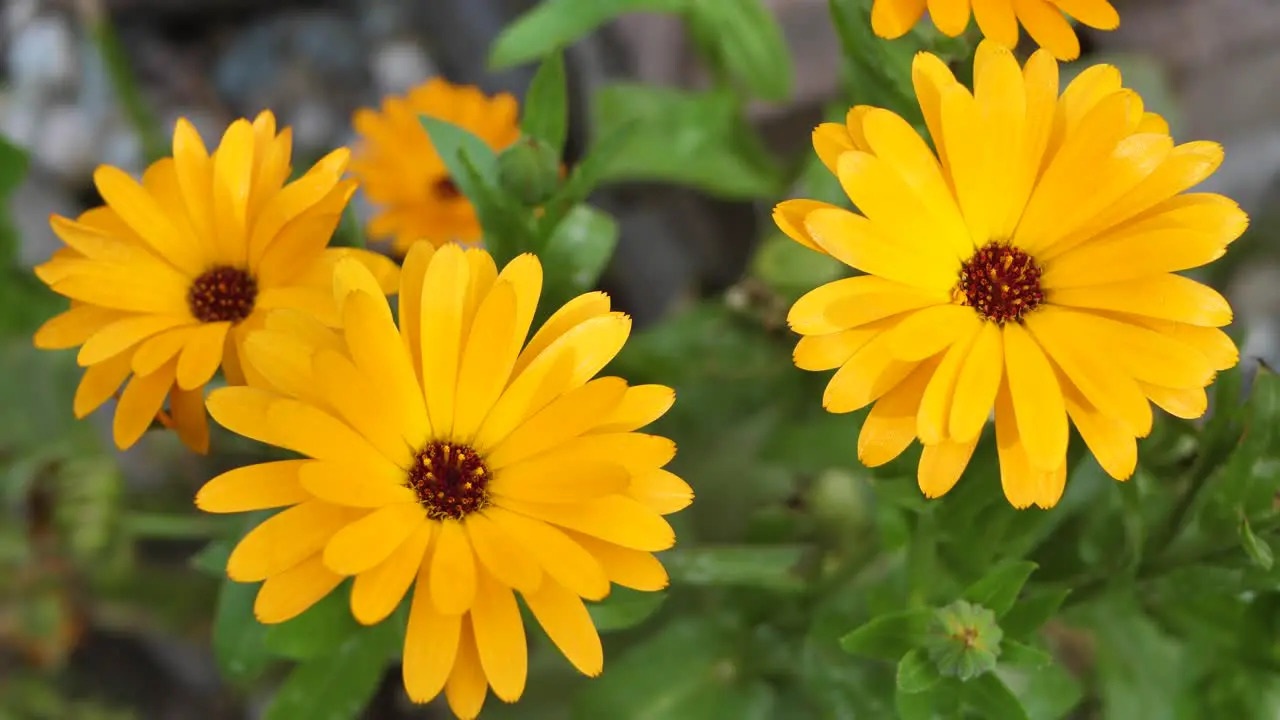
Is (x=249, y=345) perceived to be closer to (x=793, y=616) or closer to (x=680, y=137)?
(x=793, y=616)

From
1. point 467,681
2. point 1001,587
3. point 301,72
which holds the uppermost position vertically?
point 301,72

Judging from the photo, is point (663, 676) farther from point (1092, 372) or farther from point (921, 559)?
point (1092, 372)

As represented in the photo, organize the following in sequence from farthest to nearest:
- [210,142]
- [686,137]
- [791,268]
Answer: [210,142]
[686,137]
[791,268]

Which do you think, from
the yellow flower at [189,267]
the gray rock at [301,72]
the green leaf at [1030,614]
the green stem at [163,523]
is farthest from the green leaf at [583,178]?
the gray rock at [301,72]

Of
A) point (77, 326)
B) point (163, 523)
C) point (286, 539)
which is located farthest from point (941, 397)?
point (163, 523)

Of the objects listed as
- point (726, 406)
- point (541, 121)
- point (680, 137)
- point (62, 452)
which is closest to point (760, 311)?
point (726, 406)

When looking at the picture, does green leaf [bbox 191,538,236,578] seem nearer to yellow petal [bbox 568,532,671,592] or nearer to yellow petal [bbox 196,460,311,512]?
yellow petal [bbox 196,460,311,512]

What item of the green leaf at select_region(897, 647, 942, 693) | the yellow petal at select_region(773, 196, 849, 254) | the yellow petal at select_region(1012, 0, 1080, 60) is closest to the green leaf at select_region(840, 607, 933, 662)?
the green leaf at select_region(897, 647, 942, 693)
